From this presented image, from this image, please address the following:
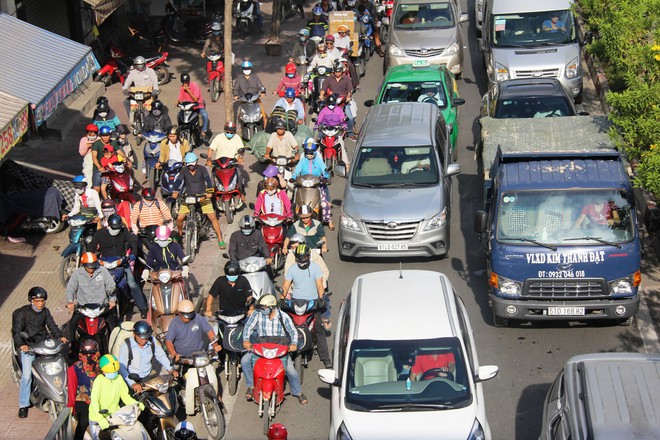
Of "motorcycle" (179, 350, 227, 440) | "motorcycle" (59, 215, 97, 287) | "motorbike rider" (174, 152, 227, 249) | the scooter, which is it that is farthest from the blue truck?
"motorcycle" (59, 215, 97, 287)

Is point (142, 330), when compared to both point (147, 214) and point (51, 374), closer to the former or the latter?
point (51, 374)

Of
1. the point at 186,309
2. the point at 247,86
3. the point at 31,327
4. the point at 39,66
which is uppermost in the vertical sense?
the point at 39,66

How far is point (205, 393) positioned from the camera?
43.7 ft

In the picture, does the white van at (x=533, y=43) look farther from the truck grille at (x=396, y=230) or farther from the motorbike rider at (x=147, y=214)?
the motorbike rider at (x=147, y=214)

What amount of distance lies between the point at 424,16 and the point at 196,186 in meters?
11.9

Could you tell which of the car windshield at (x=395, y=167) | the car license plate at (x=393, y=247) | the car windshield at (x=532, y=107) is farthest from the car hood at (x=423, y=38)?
the car license plate at (x=393, y=247)

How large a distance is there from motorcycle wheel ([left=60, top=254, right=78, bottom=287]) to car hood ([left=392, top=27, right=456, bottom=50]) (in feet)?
41.0

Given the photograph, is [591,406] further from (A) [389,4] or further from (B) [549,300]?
(A) [389,4]

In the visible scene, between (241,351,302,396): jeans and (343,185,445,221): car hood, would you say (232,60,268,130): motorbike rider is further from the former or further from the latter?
(241,351,302,396): jeans

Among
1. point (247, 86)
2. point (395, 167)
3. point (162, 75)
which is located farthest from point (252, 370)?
point (162, 75)

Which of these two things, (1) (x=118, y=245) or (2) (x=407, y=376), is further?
(1) (x=118, y=245)

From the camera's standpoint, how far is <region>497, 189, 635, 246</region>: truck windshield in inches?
588

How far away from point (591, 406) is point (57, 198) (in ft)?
39.5

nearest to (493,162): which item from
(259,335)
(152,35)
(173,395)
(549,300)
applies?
(549,300)
